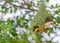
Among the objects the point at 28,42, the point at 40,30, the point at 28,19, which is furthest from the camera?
the point at 28,19

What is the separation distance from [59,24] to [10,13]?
0.33m

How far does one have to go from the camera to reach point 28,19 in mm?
1011

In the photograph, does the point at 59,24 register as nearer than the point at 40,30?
No

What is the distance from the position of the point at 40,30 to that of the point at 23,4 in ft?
1.26

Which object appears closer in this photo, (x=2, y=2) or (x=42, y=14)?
(x=42, y=14)

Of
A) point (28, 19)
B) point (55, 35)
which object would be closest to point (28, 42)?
point (28, 19)

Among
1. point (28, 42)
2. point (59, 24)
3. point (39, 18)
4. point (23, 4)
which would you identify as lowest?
point (28, 42)

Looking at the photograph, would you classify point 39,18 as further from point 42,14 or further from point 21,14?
point 21,14

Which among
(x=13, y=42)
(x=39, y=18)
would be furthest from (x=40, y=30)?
(x=13, y=42)

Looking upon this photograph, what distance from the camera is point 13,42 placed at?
676 mm

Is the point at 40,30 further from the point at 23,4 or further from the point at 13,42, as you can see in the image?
the point at 23,4

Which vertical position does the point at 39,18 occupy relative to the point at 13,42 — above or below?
above

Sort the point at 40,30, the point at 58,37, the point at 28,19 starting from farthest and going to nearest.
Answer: the point at 58,37, the point at 28,19, the point at 40,30

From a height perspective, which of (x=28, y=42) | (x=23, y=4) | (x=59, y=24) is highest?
(x=23, y=4)
